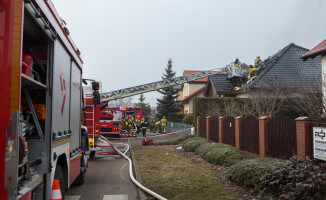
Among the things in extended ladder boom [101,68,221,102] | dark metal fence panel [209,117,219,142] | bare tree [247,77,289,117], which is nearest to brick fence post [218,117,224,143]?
dark metal fence panel [209,117,219,142]

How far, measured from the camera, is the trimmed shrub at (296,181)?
4.63m

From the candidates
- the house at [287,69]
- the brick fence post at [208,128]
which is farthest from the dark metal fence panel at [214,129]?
the house at [287,69]

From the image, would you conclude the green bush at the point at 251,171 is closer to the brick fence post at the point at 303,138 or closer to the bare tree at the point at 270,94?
the brick fence post at the point at 303,138

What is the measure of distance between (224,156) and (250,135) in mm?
1478

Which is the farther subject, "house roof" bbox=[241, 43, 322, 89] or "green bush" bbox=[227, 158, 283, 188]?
"house roof" bbox=[241, 43, 322, 89]

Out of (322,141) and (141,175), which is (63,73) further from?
(322,141)

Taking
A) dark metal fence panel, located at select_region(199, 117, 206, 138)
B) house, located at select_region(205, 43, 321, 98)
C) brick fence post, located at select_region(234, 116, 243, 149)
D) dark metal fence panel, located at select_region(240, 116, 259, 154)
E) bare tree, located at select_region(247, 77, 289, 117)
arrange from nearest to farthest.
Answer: dark metal fence panel, located at select_region(240, 116, 259, 154) → brick fence post, located at select_region(234, 116, 243, 149) → dark metal fence panel, located at select_region(199, 117, 206, 138) → bare tree, located at select_region(247, 77, 289, 117) → house, located at select_region(205, 43, 321, 98)

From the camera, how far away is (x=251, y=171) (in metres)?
6.61

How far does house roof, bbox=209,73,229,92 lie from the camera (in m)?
30.4

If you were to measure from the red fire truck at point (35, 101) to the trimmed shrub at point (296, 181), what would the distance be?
146 inches

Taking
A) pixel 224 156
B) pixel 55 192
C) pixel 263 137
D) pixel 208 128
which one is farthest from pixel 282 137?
pixel 208 128

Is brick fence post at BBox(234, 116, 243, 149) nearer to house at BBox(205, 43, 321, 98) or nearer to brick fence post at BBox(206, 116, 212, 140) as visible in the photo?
brick fence post at BBox(206, 116, 212, 140)

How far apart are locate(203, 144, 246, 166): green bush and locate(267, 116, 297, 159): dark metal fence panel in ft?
3.04

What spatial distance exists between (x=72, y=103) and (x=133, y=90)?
22.8m
